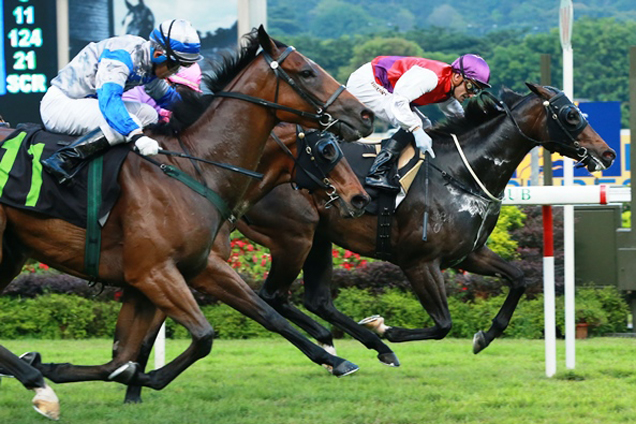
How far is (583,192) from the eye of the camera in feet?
19.2

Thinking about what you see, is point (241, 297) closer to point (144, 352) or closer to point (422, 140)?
point (144, 352)

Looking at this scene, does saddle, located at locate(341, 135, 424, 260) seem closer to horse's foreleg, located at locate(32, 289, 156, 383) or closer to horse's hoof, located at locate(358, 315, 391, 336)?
horse's hoof, located at locate(358, 315, 391, 336)

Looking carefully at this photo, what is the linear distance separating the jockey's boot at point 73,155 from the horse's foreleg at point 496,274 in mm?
2665

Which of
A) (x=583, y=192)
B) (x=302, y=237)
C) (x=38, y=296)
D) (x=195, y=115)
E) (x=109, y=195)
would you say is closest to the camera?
(x=109, y=195)

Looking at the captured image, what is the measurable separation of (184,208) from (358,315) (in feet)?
12.5

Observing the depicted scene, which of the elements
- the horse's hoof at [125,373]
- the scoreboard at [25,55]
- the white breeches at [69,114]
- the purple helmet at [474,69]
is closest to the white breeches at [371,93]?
the purple helmet at [474,69]

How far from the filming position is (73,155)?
4449mm

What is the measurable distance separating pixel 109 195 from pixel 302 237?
200 cm

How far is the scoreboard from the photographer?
31.6 ft

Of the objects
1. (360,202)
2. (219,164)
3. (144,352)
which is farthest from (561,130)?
(144,352)

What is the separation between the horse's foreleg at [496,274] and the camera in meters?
6.11

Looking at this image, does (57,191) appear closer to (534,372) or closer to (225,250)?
(225,250)

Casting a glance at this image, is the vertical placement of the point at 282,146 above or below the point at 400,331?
above

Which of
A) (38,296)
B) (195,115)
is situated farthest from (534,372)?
(38,296)
